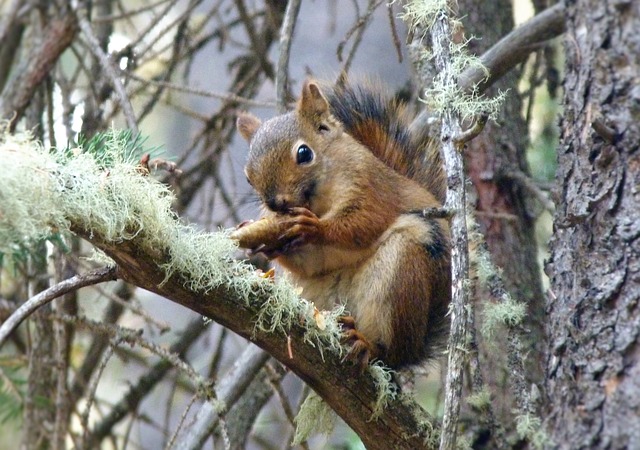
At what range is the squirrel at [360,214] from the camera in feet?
7.12

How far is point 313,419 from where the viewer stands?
7.09ft

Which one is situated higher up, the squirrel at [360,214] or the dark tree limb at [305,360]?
the squirrel at [360,214]

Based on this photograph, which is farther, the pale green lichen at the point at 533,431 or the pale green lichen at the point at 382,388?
the pale green lichen at the point at 382,388

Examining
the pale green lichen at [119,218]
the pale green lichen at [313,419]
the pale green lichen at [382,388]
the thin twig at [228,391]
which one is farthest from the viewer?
the thin twig at [228,391]

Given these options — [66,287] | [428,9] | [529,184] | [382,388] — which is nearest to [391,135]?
[529,184]

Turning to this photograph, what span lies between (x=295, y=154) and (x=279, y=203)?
199 millimetres

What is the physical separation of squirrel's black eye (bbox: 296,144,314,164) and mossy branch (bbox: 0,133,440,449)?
63 centimetres

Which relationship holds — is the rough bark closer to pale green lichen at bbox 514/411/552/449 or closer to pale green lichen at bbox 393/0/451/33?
pale green lichen at bbox 393/0/451/33

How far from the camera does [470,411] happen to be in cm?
284

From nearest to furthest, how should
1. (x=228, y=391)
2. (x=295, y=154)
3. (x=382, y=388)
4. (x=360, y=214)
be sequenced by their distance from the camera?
(x=382, y=388) < (x=360, y=214) < (x=295, y=154) < (x=228, y=391)

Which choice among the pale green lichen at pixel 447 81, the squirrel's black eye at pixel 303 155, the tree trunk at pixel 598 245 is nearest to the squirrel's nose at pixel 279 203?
the squirrel's black eye at pixel 303 155

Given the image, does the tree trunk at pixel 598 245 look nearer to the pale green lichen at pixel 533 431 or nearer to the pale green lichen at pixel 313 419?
the pale green lichen at pixel 533 431

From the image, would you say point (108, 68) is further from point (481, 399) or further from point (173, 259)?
point (481, 399)

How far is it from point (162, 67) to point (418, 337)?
226 centimetres
